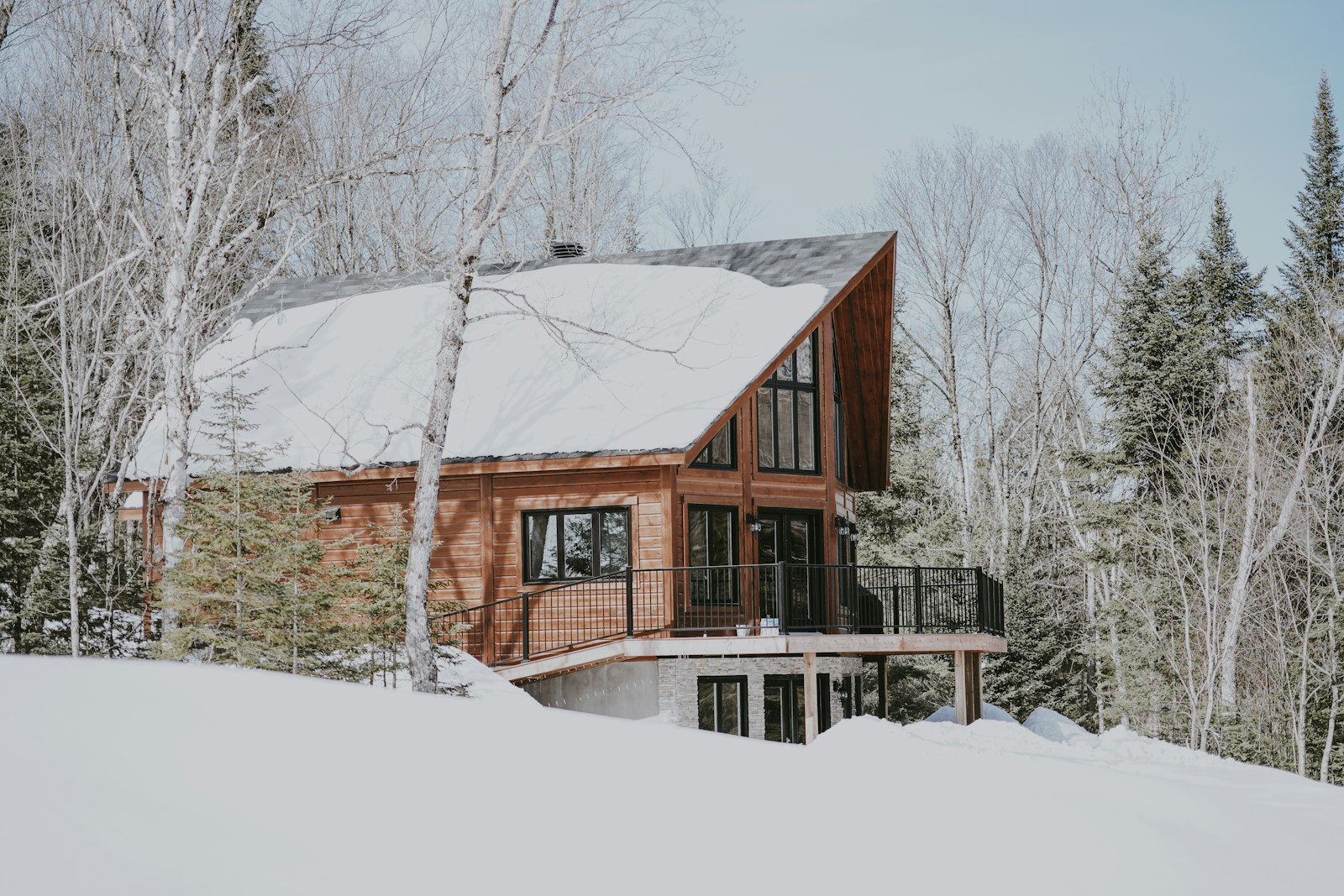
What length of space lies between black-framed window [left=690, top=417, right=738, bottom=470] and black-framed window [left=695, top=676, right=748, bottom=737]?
9.85ft

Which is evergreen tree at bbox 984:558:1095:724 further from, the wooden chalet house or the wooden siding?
the wooden siding

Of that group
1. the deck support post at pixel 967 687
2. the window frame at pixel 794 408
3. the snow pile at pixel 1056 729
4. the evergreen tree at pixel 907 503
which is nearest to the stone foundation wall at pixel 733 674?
the deck support post at pixel 967 687

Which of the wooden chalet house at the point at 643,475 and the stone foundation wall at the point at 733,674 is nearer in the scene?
the wooden chalet house at the point at 643,475

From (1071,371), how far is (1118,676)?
957 centimetres

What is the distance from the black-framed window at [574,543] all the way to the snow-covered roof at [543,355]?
124cm

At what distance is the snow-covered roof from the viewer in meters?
16.3

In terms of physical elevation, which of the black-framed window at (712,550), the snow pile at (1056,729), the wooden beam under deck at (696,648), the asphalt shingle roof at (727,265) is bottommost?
the snow pile at (1056,729)

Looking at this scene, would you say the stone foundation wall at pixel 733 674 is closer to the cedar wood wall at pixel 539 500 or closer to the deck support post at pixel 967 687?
the cedar wood wall at pixel 539 500

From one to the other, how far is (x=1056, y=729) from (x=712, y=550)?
6.74 meters

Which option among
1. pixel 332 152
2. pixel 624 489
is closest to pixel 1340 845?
pixel 624 489

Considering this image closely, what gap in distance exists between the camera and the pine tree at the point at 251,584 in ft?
40.0

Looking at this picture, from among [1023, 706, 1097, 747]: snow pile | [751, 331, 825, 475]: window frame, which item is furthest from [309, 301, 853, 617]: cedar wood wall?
[1023, 706, 1097, 747]: snow pile

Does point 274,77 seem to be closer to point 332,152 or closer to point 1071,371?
point 332,152

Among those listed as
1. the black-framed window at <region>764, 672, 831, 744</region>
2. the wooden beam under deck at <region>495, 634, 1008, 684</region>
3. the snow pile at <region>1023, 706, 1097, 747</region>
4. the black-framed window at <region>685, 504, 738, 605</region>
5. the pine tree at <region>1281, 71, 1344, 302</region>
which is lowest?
the snow pile at <region>1023, 706, 1097, 747</region>
